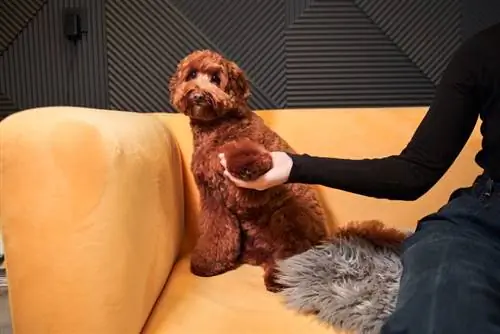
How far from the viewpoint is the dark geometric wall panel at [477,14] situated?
5.81 feet

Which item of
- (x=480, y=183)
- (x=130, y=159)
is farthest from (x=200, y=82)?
(x=480, y=183)

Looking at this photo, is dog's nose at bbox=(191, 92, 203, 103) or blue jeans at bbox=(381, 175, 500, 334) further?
dog's nose at bbox=(191, 92, 203, 103)

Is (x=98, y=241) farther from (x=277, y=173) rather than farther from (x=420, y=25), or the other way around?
(x=420, y=25)

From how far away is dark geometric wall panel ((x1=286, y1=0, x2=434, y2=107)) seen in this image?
69.0 inches

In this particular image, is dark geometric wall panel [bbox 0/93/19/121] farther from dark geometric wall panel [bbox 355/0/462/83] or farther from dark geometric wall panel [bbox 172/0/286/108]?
dark geometric wall panel [bbox 355/0/462/83]

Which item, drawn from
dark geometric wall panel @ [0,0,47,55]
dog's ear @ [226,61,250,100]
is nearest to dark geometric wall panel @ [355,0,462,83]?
dog's ear @ [226,61,250,100]

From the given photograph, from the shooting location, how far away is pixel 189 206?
151 centimetres

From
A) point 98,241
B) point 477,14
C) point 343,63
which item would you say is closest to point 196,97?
point 98,241

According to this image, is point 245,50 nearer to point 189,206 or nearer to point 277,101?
point 277,101

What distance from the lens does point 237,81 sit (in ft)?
4.40

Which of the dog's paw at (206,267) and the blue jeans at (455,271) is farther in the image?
the dog's paw at (206,267)

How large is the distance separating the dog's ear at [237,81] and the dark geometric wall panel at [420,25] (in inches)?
23.2

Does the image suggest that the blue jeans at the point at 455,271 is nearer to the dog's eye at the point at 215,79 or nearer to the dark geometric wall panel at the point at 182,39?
the dog's eye at the point at 215,79

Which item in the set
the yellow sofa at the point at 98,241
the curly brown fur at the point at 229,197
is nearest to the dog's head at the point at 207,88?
the curly brown fur at the point at 229,197
